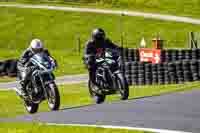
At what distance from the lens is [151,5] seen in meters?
65.4

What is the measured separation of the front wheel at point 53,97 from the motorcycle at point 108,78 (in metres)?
1.84

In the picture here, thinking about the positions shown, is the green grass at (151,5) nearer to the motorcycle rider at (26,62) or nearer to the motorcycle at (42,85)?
the motorcycle rider at (26,62)

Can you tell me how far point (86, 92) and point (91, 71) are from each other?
5.98m

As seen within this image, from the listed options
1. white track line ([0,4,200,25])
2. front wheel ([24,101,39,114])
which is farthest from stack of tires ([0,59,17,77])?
white track line ([0,4,200,25])

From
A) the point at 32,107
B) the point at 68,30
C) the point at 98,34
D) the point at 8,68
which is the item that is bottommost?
the point at 68,30

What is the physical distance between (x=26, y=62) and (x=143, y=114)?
508cm

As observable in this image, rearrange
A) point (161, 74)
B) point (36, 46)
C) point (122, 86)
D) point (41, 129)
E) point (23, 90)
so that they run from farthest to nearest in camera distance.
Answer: point (161, 74), point (23, 90), point (122, 86), point (36, 46), point (41, 129)

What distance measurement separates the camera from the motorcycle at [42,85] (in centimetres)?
1705

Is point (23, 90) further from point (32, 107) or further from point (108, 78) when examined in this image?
point (108, 78)

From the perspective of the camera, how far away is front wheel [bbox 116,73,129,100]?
18.0 m

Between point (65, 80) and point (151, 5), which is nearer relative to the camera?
point (65, 80)

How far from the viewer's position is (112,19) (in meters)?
55.9

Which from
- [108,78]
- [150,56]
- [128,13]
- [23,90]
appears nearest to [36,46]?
[23,90]

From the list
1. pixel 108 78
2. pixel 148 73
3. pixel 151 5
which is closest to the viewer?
pixel 108 78
